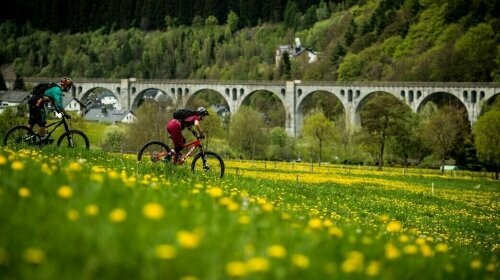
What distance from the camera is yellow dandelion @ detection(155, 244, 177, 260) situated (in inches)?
182

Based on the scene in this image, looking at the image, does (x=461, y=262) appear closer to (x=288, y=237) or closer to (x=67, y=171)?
(x=288, y=237)

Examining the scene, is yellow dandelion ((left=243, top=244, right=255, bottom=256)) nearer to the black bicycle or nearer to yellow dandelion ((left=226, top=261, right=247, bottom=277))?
yellow dandelion ((left=226, top=261, right=247, bottom=277))

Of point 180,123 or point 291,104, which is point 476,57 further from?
point 180,123

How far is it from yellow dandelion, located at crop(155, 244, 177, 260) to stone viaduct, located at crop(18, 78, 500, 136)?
92.5 metres

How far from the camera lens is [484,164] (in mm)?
72312

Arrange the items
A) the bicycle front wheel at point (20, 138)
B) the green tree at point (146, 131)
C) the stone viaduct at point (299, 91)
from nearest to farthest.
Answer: the bicycle front wheel at point (20, 138) → the green tree at point (146, 131) → the stone viaduct at point (299, 91)

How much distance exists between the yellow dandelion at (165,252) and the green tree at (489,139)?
59924mm

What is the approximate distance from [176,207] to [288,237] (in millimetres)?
1135

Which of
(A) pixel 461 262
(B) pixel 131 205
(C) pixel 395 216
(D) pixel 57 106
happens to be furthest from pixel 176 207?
(C) pixel 395 216

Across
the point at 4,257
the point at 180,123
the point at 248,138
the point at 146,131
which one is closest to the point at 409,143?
the point at 248,138

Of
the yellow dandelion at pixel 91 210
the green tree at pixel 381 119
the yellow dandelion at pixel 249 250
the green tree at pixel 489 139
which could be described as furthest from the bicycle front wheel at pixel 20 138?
the green tree at pixel 381 119

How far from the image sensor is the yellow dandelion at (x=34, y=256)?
4.43m

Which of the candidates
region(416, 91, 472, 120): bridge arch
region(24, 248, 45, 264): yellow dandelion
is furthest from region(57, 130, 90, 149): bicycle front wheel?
region(416, 91, 472, 120): bridge arch

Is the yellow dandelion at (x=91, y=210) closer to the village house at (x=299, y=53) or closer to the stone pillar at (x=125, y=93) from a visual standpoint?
the stone pillar at (x=125, y=93)
